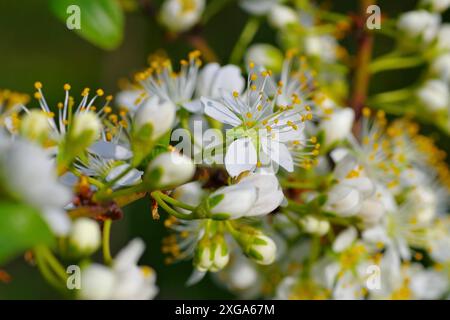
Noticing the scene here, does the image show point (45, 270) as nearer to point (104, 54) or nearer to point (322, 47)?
point (322, 47)

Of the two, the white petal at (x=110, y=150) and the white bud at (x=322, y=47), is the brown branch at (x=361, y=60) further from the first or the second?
the white petal at (x=110, y=150)

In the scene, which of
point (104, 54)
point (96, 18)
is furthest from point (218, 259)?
point (104, 54)

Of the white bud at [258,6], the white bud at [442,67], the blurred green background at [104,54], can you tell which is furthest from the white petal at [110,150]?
the blurred green background at [104,54]

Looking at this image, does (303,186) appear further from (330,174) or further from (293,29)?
(293,29)

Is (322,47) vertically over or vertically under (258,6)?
under
